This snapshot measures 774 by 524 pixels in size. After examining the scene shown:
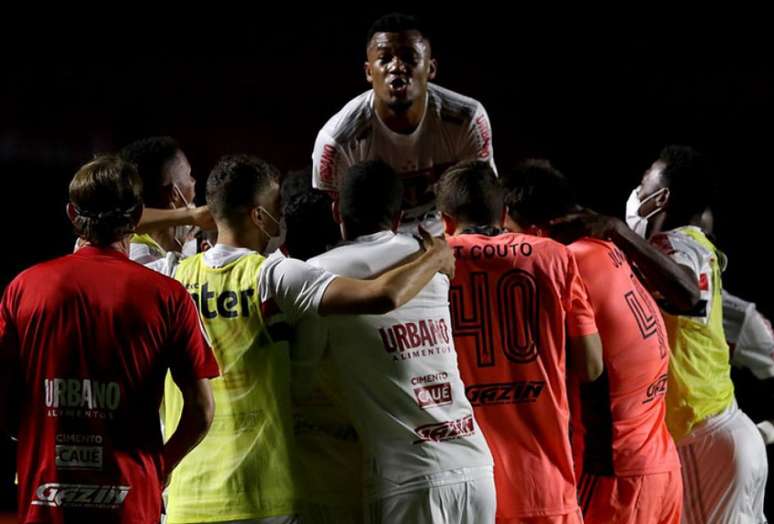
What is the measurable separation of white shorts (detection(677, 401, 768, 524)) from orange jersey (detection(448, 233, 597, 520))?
1180 millimetres

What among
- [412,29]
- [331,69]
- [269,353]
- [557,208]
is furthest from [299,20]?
[269,353]

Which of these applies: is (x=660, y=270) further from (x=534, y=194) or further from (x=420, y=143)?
(x=420, y=143)

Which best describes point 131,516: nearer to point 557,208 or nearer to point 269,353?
point 269,353

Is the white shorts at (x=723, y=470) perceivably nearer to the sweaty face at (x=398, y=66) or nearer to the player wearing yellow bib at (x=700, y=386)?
the player wearing yellow bib at (x=700, y=386)

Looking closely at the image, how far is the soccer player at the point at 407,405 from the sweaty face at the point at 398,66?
142 centimetres

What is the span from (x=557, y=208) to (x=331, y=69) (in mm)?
4354

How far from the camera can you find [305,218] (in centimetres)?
341

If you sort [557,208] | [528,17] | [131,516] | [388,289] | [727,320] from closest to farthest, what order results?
[131,516], [388,289], [557,208], [727,320], [528,17]

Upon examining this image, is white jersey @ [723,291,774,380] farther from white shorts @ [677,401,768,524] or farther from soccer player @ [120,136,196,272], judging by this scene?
soccer player @ [120,136,196,272]

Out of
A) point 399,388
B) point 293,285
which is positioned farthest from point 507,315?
point 293,285

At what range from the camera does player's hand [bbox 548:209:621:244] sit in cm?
394

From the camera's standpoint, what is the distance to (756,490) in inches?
183

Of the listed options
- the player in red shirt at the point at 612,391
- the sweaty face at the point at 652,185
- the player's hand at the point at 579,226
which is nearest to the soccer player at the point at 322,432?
the player in red shirt at the point at 612,391

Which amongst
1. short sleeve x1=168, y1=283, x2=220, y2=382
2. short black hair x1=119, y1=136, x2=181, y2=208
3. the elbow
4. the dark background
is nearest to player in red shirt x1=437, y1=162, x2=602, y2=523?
the elbow
